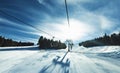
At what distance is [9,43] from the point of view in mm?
73688

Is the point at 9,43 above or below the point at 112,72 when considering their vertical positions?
above

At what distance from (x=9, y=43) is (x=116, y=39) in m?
58.2

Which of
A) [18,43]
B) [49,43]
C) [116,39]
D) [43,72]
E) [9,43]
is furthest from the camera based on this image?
[18,43]

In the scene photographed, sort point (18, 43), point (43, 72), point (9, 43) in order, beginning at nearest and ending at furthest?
point (43, 72) → point (9, 43) → point (18, 43)

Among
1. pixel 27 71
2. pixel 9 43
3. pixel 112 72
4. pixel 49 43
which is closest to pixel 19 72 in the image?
pixel 27 71

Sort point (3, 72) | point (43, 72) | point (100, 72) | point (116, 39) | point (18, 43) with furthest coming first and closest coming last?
point (18, 43) < point (116, 39) < point (100, 72) < point (43, 72) < point (3, 72)

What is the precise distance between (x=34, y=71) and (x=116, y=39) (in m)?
61.5

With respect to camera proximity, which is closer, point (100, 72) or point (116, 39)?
point (100, 72)

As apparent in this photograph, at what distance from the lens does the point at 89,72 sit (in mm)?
8539

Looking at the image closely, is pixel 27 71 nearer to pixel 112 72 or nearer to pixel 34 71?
pixel 34 71

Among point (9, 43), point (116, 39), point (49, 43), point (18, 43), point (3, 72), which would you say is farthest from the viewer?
point (18, 43)

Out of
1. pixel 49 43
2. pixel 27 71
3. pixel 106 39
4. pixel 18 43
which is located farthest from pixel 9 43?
pixel 27 71

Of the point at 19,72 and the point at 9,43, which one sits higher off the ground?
the point at 9,43

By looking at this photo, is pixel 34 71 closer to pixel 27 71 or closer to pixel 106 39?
pixel 27 71
